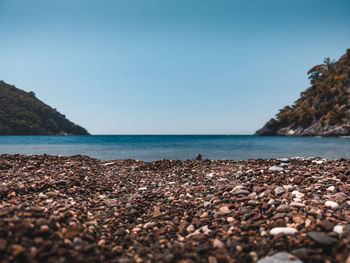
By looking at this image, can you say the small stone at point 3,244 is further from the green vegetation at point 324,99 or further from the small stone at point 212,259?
the green vegetation at point 324,99

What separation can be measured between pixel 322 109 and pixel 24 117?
154 meters

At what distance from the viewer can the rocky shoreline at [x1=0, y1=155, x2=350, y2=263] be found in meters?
2.36

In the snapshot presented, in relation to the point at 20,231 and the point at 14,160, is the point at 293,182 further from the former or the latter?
the point at 14,160

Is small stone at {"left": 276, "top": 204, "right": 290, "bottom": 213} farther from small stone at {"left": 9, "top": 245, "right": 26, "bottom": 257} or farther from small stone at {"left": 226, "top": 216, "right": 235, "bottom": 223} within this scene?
small stone at {"left": 9, "top": 245, "right": 26, "bottom": 257}

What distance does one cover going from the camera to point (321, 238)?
2469 mm

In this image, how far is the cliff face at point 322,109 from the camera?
6988 centimetres

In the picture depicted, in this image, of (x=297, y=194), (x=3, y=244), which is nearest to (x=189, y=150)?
(x=297, y=194)

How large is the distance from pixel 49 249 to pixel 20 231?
51 cm

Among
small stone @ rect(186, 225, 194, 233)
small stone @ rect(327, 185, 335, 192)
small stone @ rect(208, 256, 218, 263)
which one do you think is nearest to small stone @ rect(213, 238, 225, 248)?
small stone @ rect(208, 256, 218, 263)

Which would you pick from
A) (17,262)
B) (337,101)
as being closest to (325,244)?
(17,262)

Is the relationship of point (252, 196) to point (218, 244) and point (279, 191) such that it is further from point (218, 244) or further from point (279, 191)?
point (218, 244)

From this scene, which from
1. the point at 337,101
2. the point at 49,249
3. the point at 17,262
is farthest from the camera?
the point at 337,101

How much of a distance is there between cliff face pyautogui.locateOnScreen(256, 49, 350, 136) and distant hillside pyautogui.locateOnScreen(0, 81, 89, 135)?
138m

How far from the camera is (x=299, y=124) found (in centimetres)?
9112
